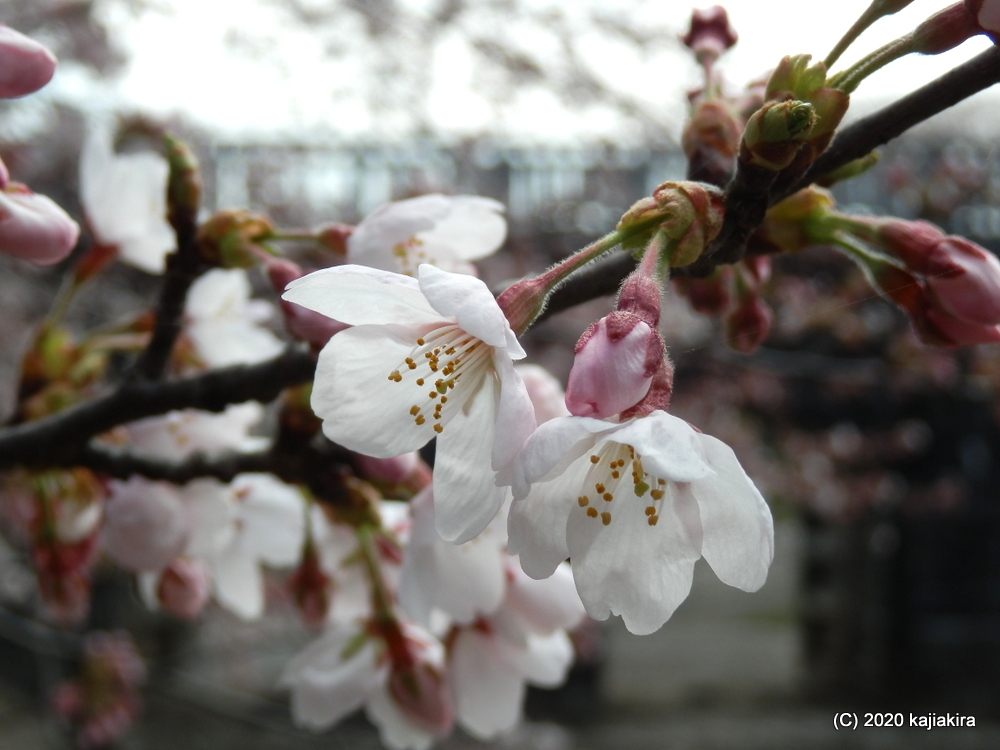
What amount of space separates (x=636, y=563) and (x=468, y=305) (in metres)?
0.21

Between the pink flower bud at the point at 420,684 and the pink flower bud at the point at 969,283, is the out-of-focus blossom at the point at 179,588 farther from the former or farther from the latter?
the pink flower bud at the point at 969,283

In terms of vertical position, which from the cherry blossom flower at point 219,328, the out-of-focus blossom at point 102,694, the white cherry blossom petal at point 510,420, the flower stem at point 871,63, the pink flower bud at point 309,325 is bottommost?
the out-of-focus blossom at point 102,694

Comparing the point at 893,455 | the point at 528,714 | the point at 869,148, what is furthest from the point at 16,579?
the point at 893,455

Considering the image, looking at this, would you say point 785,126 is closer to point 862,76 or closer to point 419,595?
point 862,76

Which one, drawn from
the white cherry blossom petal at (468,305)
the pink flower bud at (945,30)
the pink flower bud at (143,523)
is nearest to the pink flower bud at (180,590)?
the pink flower bud at (143,523)

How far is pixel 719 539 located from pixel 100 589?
17.4 ft

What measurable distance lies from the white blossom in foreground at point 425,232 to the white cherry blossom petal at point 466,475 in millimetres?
187

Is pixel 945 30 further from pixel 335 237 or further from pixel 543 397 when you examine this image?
pixel 335 237

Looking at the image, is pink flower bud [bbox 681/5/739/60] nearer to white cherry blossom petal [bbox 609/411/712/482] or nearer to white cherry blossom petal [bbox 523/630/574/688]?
white cherry blossom petal [bbox 609/411/712/482]

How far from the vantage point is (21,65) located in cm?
61

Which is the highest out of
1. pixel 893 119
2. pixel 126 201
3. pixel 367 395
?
pixel 893 119

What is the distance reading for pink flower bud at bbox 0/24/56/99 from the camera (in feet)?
1.98

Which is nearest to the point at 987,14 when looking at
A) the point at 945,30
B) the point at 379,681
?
the point at 945,30

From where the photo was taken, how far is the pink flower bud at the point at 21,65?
60cm
